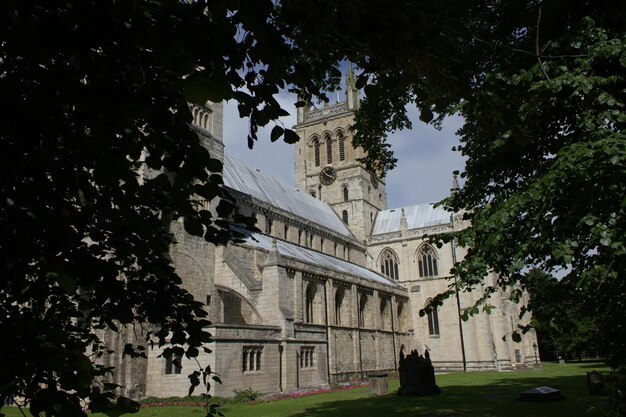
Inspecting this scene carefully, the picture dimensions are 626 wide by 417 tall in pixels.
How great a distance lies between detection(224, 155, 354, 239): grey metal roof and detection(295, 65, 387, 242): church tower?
5.70ft

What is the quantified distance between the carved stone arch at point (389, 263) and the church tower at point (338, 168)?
96.2 inches

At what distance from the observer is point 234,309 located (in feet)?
84.8

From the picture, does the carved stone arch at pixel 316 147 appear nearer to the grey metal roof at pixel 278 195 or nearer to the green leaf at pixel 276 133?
the grey metal roof at pixel 278 195

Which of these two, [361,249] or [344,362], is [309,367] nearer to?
[344,362]

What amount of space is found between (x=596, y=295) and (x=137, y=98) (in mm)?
6556

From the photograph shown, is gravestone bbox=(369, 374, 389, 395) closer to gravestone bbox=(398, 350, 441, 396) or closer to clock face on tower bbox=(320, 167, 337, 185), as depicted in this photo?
gravestone bbox=(398, 350, 441, 396)

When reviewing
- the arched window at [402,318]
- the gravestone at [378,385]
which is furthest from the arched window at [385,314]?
the gravestone at [378,385]

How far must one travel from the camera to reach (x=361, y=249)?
160ft

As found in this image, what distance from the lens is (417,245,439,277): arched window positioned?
154ft

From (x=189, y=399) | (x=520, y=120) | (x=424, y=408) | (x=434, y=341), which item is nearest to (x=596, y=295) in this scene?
(x=520, y=120)

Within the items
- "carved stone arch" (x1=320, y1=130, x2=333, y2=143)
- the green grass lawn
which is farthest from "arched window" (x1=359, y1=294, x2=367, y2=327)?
"carved stone arch" (x1=320, y1=130, x2=333, y2=143)

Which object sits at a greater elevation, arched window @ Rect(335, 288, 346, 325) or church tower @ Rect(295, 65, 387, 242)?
church tower @ Rect(295, 65, 387, 242)

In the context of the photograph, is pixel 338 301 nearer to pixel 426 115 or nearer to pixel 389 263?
pixel 389 263

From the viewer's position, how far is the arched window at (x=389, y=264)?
159 ft
